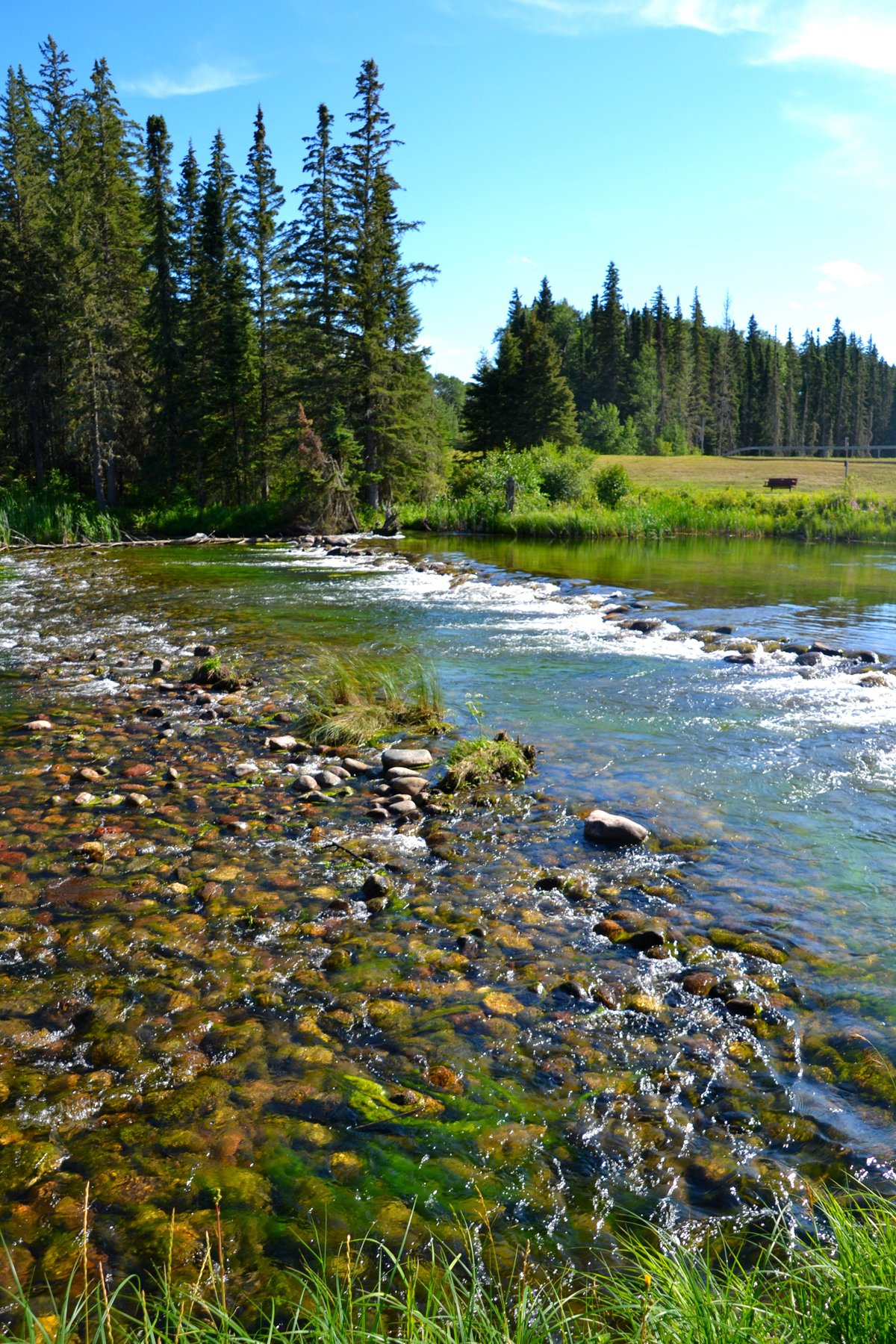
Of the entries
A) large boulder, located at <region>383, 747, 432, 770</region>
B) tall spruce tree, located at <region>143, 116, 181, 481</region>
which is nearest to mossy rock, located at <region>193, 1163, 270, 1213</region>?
large boulder, located at <region>383, 747, 432, 770</region>

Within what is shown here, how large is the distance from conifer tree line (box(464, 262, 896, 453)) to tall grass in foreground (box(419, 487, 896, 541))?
22.1 metres

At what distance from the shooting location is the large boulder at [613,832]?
5.71 meters

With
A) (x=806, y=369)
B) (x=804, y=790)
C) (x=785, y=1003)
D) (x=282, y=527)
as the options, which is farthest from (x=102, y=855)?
(x=806, y=369)

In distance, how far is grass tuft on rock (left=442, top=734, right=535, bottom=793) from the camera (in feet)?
22.0

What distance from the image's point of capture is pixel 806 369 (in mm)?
115500

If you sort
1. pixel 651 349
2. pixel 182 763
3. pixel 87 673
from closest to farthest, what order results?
1. pixel 182 763
2. pixel 87 673
3. pixel 651 349

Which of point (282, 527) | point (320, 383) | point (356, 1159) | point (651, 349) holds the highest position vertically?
point (651, 349)

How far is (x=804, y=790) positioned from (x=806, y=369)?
124070mm

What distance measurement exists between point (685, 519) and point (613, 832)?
95.1 ft

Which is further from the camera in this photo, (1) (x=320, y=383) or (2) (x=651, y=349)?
(2) (x=651, y=349)

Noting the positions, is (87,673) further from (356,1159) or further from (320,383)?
(320,383)

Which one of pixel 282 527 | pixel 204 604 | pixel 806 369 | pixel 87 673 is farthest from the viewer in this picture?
pixel 806 369

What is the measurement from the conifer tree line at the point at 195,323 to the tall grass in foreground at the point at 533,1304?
3231 cm

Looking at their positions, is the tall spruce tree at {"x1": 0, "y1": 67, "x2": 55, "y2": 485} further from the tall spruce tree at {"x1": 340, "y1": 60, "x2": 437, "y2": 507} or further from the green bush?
the green bush
